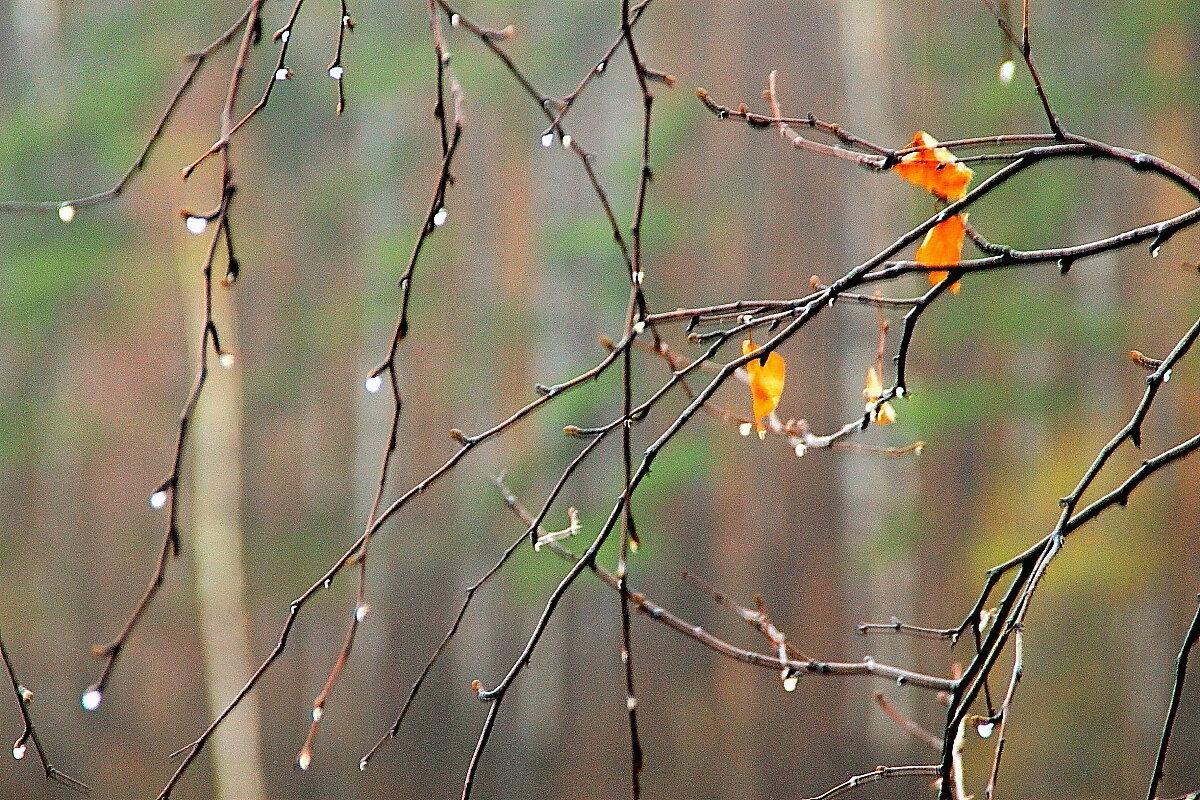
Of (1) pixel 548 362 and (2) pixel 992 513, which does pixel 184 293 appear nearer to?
(1) pixel 548 362

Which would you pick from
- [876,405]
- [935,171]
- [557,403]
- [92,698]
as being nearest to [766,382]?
[876,405]

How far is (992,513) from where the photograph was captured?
20.3ft

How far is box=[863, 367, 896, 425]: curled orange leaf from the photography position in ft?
3.17

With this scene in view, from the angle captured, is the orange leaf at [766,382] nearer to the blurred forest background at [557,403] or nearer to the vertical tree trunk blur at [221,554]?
the blurred forest background at [557,403]

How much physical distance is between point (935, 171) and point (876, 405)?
20cm

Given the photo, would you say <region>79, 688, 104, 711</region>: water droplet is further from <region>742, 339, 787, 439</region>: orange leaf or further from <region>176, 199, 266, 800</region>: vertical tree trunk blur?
<region>176, 199, 266, 800</region>: vertical tree trunk blur

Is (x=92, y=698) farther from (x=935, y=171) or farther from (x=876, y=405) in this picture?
(x=935, y=171)

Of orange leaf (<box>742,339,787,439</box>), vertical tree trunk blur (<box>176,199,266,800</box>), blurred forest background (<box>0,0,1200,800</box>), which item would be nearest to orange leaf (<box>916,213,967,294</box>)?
orange leaf (<box>742,339,787,439</box>)

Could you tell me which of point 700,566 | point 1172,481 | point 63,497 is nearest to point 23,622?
point 63,497

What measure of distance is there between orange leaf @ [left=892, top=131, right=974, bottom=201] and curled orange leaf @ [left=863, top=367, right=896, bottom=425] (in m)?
0.17

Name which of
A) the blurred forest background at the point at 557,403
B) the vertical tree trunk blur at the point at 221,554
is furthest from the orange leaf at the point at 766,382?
the vertical tree trunk blur at the point at 221,554

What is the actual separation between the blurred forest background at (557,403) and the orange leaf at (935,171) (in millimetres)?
4706

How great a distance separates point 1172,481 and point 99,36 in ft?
A: 20.1

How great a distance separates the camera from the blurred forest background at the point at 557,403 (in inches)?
229
